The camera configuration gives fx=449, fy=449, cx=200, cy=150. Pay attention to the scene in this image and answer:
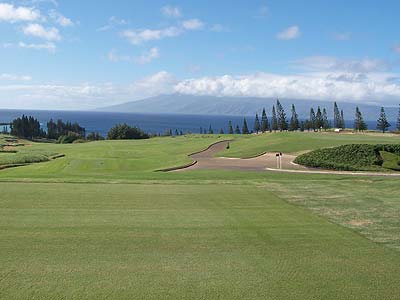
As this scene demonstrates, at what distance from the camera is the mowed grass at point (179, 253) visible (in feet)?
25.3

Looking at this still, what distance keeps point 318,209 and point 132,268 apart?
8519 mm

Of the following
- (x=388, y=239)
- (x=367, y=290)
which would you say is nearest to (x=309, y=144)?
(x=388, y=239)

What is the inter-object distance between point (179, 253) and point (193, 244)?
0.76 m

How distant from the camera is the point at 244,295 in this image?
7480mm

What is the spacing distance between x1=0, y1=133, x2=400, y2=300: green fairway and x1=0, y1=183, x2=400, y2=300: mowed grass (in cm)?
3

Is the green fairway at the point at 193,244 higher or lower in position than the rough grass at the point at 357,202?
higher

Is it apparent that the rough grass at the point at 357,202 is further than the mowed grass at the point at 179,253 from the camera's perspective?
Yes

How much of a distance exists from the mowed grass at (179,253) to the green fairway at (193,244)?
0.03 meters

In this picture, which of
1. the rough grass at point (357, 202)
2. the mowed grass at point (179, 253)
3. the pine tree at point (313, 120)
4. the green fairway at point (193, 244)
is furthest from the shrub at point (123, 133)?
the mowed grass at point (179, 253)

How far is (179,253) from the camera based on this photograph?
9641 mm

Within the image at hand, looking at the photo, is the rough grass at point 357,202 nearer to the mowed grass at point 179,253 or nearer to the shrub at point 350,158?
the mowed grass at point 179,253

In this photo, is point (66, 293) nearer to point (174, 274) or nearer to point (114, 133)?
point (174, 274)

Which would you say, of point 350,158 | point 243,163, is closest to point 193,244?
point 350,158

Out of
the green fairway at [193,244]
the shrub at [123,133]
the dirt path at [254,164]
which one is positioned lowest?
the dirt path at [254,164]
